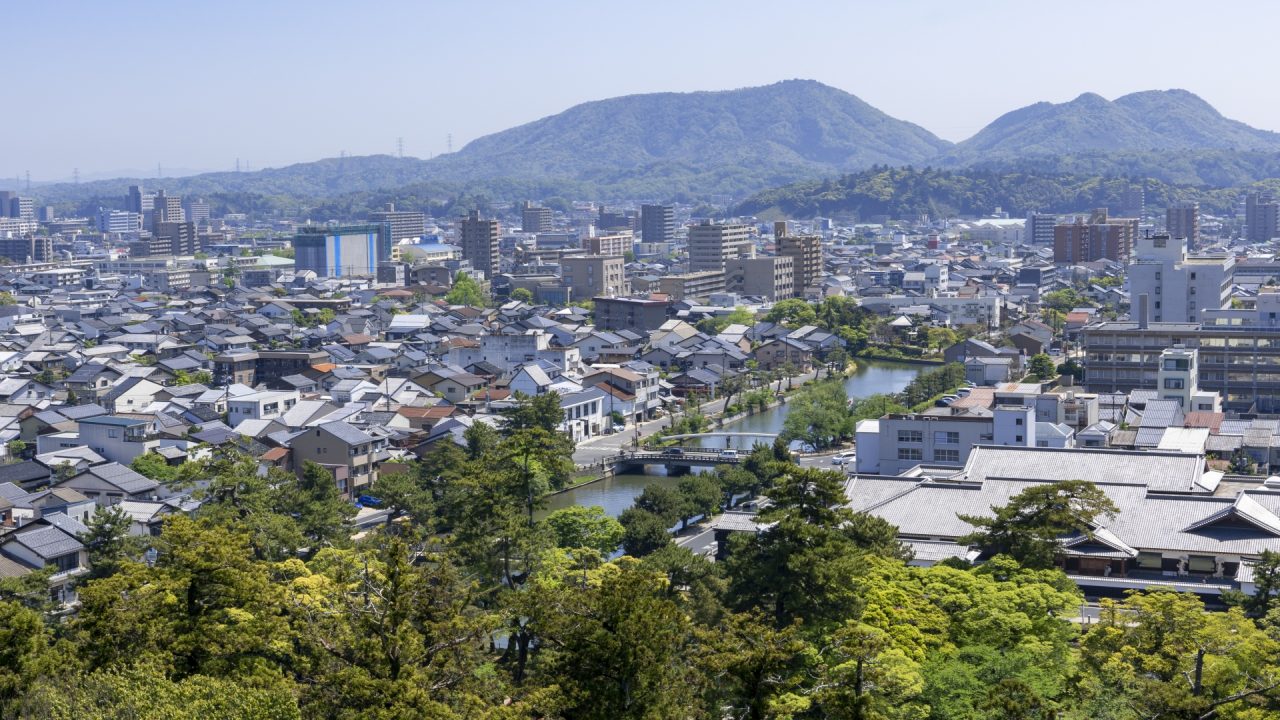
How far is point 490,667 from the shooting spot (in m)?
7.53

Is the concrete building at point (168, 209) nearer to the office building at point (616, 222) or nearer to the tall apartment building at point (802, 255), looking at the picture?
the office building at point (616, 222)

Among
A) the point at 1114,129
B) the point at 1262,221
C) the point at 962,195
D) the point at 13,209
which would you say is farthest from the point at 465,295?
the point at 1114,129

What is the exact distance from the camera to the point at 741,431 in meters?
19.2

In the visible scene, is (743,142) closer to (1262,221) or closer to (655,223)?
(655,223)

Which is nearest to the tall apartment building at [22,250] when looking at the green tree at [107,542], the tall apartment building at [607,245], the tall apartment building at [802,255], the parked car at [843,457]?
the tall apartment building at [607,245]

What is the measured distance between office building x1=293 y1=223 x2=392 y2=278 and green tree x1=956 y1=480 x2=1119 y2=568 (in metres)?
35.8

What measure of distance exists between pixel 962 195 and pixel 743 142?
68.8 metres

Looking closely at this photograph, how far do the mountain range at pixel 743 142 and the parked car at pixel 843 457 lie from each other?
295ft

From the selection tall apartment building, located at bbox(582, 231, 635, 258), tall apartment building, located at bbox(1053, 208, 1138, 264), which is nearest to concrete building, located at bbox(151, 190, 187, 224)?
tall apartment building, located at bbox(582, 231, 635, 258)

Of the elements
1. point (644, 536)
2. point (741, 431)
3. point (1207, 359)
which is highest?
point (1207, 359)

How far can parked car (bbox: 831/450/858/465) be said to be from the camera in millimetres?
15527

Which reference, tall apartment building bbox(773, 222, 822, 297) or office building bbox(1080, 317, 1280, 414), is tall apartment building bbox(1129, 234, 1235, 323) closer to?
office building bbox(1080, 317, 1280, 414)

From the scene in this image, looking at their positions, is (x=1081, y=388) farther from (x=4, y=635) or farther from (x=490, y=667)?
(x=4, y=635)

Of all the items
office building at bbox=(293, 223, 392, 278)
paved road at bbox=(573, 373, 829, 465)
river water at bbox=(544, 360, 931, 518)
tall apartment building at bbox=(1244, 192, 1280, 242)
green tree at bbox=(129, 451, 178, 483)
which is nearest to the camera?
green tree at bbox=(129, 451, 178, 483)
